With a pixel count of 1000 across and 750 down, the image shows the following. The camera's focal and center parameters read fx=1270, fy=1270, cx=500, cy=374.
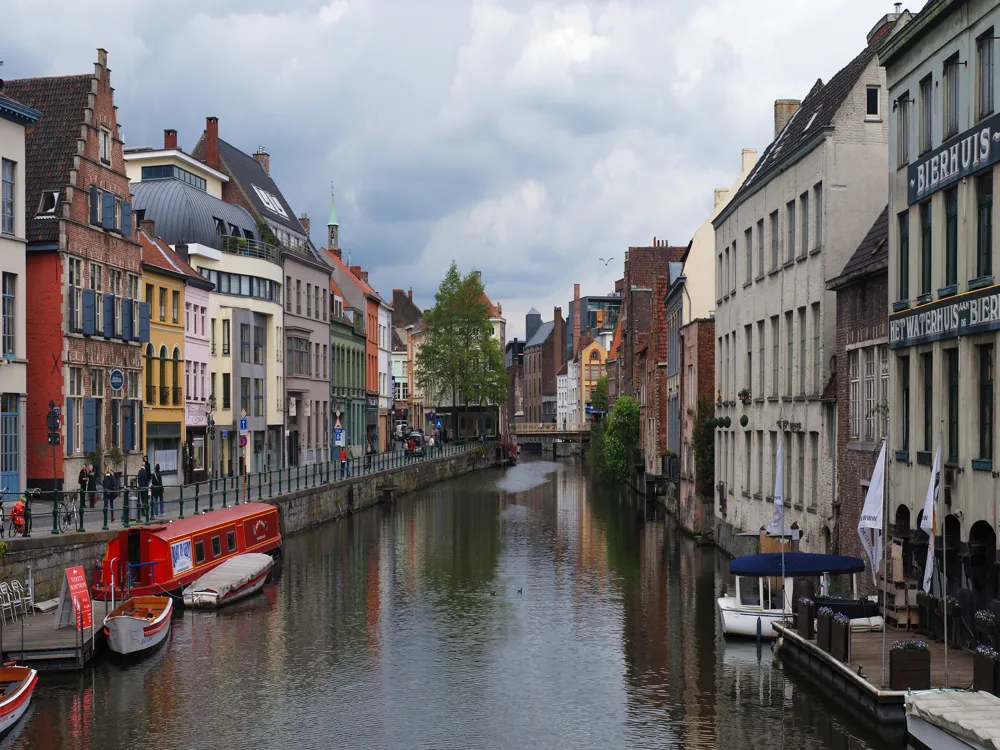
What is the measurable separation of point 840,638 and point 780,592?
635 cm

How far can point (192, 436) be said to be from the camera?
58188 mm

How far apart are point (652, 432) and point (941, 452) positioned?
152ft

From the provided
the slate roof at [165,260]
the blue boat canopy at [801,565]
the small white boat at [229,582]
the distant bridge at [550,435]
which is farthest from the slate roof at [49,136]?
the distant bridge at [550,435]

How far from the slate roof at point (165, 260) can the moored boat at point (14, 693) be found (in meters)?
32.1

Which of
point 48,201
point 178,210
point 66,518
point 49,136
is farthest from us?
point 178,210

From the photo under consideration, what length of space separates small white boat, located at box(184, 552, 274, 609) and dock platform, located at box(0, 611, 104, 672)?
6746mm

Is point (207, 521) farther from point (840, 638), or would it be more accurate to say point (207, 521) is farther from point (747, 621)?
point (840, 638)

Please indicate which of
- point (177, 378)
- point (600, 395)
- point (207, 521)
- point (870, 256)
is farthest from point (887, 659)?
point (600, 395)

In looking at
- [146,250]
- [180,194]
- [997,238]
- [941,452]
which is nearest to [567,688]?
[941,452]

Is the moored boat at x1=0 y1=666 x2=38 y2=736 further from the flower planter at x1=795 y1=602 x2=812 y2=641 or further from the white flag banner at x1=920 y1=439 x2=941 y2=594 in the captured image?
the white flag banner at x1=920 y1=439 x2=941 y2=594

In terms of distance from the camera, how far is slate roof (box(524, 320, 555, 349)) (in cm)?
17762

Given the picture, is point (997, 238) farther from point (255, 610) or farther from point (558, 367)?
point (558, 367)

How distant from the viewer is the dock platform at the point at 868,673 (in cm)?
1820

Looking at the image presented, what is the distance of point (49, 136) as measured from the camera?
43.4 m
